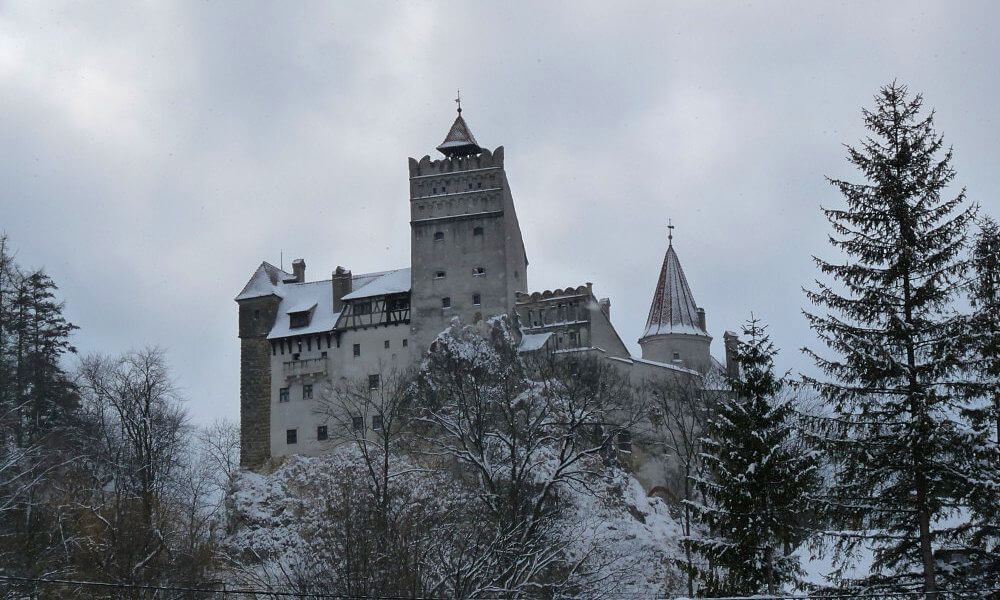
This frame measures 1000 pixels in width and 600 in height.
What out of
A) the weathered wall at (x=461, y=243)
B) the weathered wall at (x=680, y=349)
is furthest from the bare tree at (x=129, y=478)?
the weathered wall at (x=680, y=349)

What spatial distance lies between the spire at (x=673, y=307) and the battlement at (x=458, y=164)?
410 inches

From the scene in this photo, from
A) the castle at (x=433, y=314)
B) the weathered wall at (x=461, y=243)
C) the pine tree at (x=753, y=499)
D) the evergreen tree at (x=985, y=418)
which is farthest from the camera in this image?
the weathered wall at (x=461, y=243)

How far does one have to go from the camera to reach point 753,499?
26344mm

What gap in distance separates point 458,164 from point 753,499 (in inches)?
1370

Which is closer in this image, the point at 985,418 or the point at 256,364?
the point at 985,418

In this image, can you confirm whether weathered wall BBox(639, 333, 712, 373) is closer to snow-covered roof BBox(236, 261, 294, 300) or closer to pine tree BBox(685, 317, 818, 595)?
snow-covered roof BBox(236, 261, 294, 300)

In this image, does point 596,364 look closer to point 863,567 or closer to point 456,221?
point 456,221

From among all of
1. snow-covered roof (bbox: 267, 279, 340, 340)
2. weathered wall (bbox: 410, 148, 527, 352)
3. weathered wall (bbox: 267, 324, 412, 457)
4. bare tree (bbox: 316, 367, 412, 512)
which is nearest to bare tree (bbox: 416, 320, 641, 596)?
bare tree (bbox: 316, 367, 412, 512)

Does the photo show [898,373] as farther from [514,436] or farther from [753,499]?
[514,436]

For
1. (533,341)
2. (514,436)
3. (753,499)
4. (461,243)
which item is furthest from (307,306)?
(753,499)

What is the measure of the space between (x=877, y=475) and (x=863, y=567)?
7.82m

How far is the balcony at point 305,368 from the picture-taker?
57312 millimetres

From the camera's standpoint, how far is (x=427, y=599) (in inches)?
1059

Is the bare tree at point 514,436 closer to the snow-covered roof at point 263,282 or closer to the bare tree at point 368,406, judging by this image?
the bare tree at point 368,406
